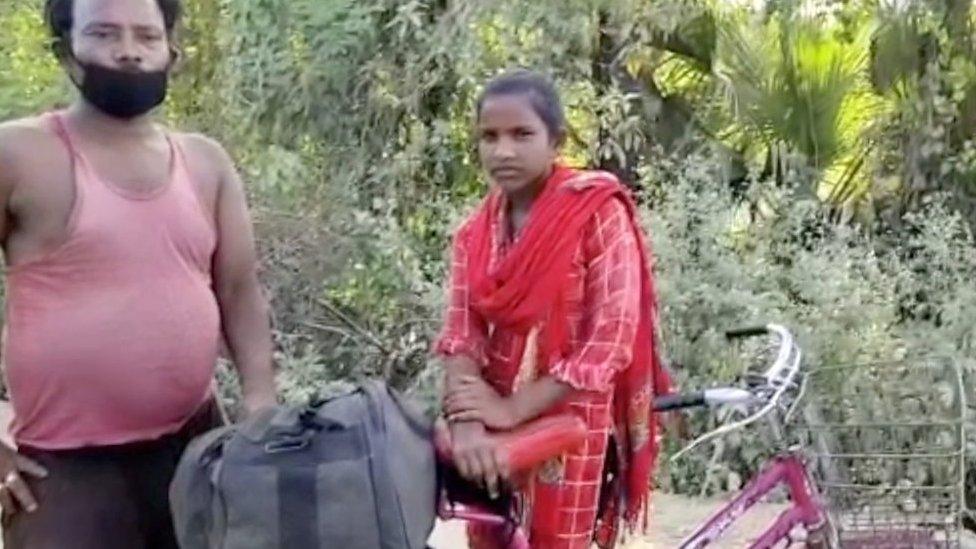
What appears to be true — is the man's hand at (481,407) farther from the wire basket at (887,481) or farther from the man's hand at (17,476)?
the wire basket at (887,481)

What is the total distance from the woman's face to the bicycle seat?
1.31ft

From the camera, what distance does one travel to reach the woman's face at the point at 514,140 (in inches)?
94.5

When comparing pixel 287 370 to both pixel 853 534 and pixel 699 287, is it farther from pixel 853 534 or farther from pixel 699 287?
pixel 853 534

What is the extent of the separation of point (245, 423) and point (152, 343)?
0.62 feet

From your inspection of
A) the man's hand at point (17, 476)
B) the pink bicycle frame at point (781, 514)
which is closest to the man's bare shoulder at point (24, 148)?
the man's hand at point (17, 476)

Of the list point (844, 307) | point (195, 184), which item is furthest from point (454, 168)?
point (195, 184)

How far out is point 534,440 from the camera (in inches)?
87.4

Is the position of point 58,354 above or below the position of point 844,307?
above

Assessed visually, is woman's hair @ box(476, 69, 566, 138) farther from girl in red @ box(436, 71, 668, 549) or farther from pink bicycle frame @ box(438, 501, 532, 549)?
pink bicycle frame @ box(438, 501, 532, 549)

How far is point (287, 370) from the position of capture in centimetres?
566

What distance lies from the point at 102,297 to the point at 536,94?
752 mm

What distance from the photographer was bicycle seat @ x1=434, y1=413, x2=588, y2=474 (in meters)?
2.21

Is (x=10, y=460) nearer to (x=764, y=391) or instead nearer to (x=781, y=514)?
(x=764, y=391)

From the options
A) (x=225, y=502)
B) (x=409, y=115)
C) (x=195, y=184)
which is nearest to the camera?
(x=225, y=502)
